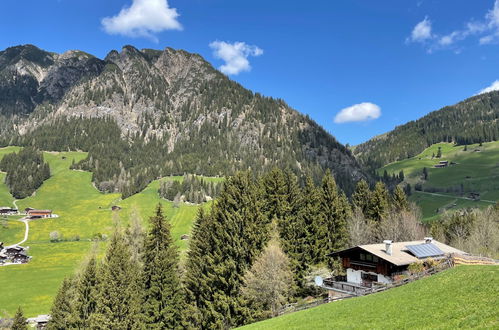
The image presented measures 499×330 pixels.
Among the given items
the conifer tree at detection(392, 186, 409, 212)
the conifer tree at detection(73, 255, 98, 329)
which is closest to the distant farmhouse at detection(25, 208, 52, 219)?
the conifer tree at detection(73, 255, 98, 329)

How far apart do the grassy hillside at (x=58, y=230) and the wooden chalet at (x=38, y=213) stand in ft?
16.4

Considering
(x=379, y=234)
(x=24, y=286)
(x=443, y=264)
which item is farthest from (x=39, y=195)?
(x=443, y=264)

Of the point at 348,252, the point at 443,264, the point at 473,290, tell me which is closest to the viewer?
the point at 473,290

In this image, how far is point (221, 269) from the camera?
137ft

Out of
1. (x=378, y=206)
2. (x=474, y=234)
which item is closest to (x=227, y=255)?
(x=378, y=206)

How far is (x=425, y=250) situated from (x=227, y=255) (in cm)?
2551

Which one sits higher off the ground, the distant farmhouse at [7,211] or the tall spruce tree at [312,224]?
the distant farmhouse at [7,211]

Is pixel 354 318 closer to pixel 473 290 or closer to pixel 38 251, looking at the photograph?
pixel 473 290

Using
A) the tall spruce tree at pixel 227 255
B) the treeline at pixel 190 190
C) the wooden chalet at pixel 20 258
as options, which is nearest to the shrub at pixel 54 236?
the wooden chalet at pixel 20 258

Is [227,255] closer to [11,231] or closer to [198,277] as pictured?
[198,277]

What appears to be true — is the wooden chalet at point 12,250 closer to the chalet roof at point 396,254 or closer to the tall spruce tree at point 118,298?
the tall spruce tree at point 118,298

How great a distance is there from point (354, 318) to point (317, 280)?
2054 cm

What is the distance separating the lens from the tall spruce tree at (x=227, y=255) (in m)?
40.5

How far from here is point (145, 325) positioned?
39.6 meters
